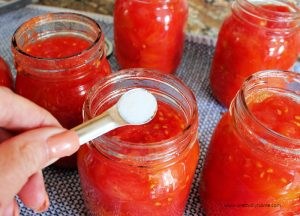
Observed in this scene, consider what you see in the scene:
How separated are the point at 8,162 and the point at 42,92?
0.29 meters

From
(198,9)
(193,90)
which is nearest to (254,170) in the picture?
(193,90)

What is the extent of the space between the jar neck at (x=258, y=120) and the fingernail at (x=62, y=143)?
0.94ft

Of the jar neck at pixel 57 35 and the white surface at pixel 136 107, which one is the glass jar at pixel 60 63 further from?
the white surface at pixel 136 107

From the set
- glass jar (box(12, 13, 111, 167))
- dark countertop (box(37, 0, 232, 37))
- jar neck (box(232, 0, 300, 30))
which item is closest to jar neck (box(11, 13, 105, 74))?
glass jar (box(12, 13, 111, 167))

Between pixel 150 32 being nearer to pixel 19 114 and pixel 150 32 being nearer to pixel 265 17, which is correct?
pixel 265 17

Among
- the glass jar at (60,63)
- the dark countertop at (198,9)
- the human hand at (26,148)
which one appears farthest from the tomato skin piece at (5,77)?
the dark countertop at (198,9)

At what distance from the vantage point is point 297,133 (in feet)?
2.20

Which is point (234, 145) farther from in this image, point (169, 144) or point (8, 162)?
point (8, 162)

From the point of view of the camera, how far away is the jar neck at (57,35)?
0.74 meters

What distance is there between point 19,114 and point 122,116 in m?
0.16

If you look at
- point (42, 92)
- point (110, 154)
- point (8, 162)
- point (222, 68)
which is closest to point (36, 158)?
point (8, 162)

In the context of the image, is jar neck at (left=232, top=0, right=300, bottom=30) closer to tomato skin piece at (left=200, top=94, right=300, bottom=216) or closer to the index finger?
tomato skin piece at (left=200, top=94, right=300, bottom=216)

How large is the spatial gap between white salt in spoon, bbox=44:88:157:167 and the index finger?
8 centimetres

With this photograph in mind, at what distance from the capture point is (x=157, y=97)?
755mm
